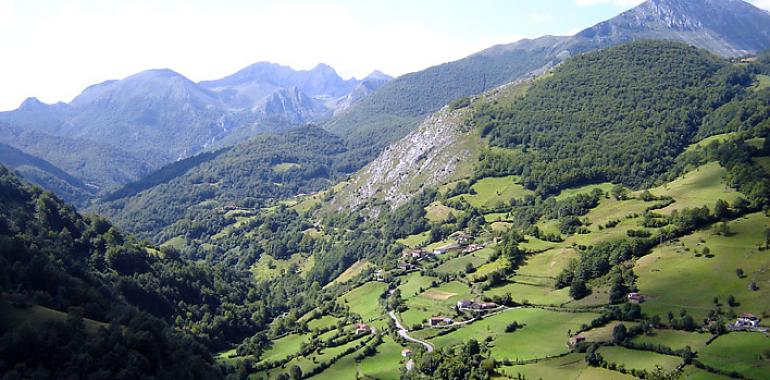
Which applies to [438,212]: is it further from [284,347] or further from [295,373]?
[295,373]

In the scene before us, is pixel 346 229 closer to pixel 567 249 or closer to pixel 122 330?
pixel 567 249

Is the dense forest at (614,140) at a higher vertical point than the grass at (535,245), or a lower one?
higher

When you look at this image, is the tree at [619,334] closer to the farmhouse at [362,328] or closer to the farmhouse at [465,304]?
the farmhouse at [465,304]

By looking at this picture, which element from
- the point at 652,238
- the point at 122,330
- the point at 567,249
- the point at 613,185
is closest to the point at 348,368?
the point at 122,330

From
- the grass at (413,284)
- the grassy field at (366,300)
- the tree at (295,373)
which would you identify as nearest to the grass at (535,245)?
the grass at (413,284)

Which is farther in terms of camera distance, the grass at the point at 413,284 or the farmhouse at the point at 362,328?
the grass at the point at 413,284

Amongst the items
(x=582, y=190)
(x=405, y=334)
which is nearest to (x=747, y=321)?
(x=405, y=334)

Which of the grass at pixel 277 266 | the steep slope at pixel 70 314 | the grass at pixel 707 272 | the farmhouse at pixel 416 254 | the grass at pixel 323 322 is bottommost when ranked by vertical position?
the grass at pixel 277 266
